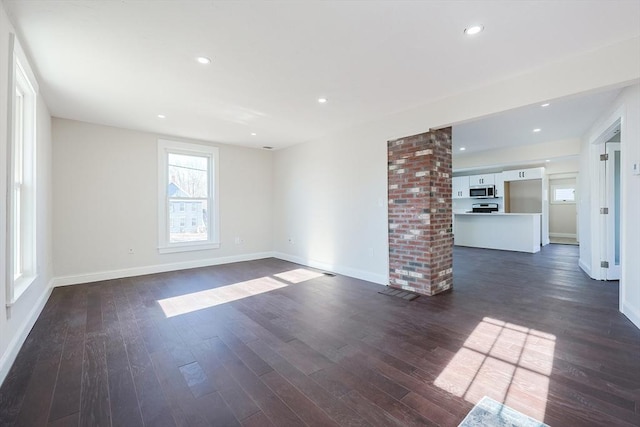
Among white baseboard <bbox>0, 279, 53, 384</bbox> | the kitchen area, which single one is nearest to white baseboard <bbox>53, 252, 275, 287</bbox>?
white baseboard <bbox>0, 279, 53, 384</bbox>

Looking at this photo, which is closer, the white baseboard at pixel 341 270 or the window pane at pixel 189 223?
the white baseboard at pixel 341 270

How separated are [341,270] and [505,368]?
10.0 feet

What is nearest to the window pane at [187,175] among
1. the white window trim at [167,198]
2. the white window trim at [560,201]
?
the white window trim at [167,198]

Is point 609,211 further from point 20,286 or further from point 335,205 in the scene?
point 20,286

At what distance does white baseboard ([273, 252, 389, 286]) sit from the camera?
4.27 m

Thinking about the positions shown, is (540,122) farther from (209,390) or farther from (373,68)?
(209,390)

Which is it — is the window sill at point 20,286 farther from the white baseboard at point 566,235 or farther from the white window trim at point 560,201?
the white window trim at point 560,201

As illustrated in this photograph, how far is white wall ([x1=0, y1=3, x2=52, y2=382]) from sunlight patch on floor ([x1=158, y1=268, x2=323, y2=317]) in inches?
45.0

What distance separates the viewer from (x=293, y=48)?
94.0 inches

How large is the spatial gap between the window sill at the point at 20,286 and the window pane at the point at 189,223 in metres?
2.39

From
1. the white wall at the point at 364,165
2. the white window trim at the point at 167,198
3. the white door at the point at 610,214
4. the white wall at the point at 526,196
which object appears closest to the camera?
the white wall at the point at 364,165

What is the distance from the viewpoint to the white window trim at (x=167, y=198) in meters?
5.10

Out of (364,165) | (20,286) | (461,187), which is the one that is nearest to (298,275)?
(364,165)

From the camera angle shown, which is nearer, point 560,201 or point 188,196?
point 188,196
